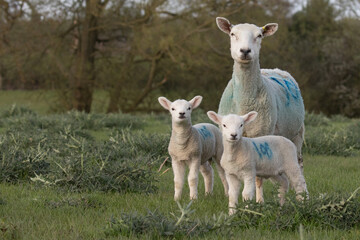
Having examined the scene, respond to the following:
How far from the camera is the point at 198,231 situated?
4.15 m

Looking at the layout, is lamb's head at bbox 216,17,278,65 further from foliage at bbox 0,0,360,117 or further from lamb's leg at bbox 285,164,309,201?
foliage at bbox 0,0,360,117

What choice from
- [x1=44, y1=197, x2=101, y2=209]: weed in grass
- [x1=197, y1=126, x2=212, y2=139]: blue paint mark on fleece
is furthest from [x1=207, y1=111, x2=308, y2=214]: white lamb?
[x1=44, y1=197, x2=101, y2=209]: weed in grass

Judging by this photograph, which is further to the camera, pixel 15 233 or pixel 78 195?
pixel 78 195

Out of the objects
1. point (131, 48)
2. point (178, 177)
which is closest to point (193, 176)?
point (178, 177)

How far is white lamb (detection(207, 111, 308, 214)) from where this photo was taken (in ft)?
15.9

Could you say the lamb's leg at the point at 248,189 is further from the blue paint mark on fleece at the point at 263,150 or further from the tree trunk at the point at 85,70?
the tree trunk at the point at 85,70

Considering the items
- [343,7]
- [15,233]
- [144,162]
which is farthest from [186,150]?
[343,7]

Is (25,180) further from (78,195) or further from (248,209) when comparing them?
(248,209)

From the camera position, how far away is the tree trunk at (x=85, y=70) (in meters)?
22.5

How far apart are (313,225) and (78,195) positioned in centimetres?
255

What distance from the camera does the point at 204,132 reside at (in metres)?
6.02

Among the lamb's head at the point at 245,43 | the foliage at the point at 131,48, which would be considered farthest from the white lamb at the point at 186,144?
the foliage at the point at 131,48

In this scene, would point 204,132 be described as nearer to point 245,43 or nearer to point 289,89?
point 245,43

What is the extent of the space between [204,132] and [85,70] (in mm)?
17220
